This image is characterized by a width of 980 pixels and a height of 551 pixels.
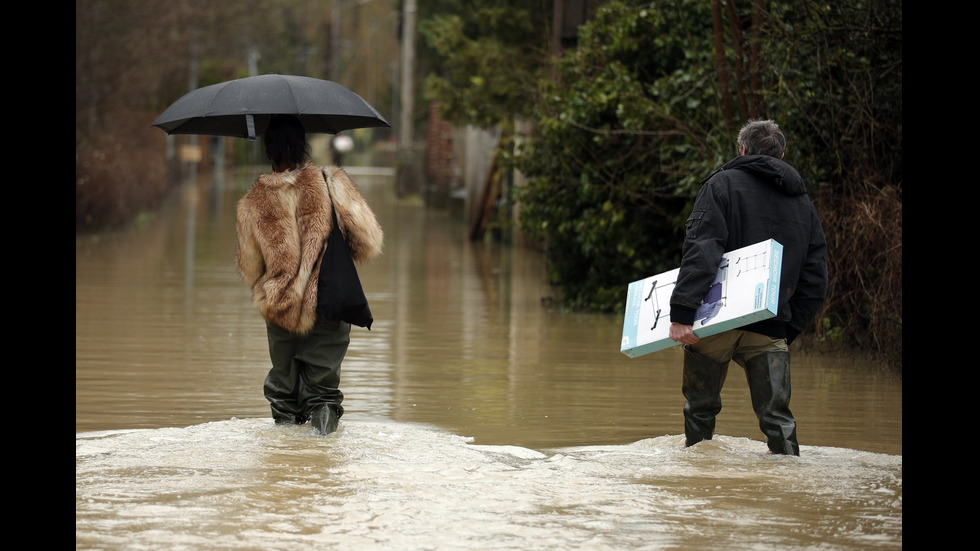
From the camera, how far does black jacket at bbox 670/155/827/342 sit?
624cm

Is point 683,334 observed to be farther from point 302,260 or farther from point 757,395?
point 302,260

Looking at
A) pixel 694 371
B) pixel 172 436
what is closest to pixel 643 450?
pixel 694 371

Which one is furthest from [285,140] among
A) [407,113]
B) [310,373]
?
[407,113]

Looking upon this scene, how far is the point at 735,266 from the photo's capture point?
6.20m

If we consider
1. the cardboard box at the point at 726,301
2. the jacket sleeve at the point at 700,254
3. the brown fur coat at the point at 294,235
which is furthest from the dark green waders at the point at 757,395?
the brown fur coat at the point at 294,235

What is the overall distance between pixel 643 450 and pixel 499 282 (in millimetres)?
10377

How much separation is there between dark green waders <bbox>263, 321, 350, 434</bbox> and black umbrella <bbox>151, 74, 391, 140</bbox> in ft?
3.52

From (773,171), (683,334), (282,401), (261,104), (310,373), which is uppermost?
(261,104)

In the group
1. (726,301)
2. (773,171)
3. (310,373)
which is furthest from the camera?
(310,373)

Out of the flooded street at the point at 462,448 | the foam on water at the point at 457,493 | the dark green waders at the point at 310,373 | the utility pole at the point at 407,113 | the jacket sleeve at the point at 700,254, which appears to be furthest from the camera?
the utility pole at the point at 407,113

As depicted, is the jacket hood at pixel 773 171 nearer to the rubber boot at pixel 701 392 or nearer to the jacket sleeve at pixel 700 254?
the jacket sleeve at pixel 700 254

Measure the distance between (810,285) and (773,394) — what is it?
0.55 m

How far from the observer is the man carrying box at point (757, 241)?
20.4 feet

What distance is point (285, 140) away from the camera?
276 inches
